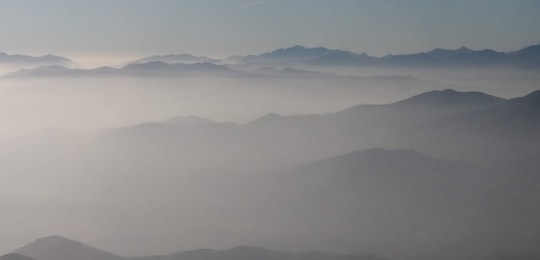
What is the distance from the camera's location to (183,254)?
62.1 ft

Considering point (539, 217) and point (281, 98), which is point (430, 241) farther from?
point (281, 98)

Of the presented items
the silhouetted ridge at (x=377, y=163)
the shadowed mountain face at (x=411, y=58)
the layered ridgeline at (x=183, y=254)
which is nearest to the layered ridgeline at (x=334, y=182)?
the silhouetted ridge at (x=377, y=163)

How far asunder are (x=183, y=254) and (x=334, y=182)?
8.88m

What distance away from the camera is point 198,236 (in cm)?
2175

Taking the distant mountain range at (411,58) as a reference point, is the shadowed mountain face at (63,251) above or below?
below

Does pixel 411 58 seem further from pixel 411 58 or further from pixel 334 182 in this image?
pixel 334 182

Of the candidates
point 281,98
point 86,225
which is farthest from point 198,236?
point 281,98

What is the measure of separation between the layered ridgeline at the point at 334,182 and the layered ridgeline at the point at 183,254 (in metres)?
0.52

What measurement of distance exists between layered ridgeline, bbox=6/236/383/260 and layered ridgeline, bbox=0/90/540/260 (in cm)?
52

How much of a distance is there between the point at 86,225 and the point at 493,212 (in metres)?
15.5

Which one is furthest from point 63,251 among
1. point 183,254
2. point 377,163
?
point 377,163

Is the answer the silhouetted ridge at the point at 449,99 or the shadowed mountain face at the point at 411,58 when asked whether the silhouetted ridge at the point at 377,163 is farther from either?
the shadowed mountain face at the point at 411,58

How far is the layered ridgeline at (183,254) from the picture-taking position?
18.1 m

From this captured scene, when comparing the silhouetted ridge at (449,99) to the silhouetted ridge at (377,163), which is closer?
the silhouetted ridge at (449,99)
